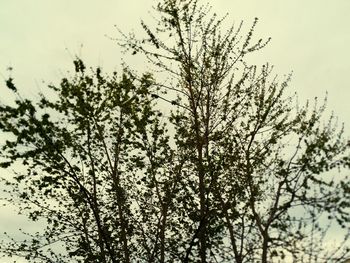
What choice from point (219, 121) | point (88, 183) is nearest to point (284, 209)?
point (219, 121)

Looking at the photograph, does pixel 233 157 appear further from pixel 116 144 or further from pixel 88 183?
pixel 88 183

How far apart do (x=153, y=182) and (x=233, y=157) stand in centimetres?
268

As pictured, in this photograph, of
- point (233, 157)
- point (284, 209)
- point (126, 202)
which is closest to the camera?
point (284, 209)

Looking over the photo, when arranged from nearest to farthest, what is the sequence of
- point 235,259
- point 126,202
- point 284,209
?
point 284,209, point 235,259, point 126,202

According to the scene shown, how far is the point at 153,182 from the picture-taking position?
13016 millimetres

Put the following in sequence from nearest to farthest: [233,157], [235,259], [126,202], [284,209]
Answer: [284,209]
[235,259]
[233,157]
[126,202]

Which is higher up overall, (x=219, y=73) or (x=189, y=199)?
(x=219, y=73)

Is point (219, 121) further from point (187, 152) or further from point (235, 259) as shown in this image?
point (235, 259)

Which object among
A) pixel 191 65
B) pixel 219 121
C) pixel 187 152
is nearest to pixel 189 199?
pixel 187 152

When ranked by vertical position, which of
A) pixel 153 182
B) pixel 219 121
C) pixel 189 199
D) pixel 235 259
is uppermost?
pixel 219 121

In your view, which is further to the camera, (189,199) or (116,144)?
(116,144)

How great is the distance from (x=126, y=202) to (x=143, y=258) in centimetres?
194

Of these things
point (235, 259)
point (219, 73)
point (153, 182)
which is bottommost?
point (235, 259)

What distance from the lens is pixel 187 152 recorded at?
12664 mm
